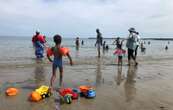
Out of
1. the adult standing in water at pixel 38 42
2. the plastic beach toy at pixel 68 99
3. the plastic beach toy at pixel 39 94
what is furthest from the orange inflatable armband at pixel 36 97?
the adult standing in water at pixel 38 42

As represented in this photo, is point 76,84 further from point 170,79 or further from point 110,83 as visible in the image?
point 170,79

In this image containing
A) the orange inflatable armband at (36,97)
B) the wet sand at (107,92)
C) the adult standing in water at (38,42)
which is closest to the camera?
the wet sand at (107,92)

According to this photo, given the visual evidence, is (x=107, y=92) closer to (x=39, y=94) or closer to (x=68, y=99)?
(x=68, y=99)

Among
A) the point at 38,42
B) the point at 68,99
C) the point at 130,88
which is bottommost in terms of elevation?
the point at 130,88

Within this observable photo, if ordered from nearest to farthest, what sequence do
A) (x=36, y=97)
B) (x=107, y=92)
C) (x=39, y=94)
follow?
1. (x=36, y=97)
2. (x=39, y=94)
3. (x=107, y=92)

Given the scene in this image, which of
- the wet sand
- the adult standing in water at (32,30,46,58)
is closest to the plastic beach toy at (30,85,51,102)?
the wet sand

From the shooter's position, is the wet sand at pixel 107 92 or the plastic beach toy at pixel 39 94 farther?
the plastic beach toy at pixel 39 94

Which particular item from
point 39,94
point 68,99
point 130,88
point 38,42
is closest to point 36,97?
point 39,94

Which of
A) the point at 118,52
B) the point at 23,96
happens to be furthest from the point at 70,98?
the point at 118,52

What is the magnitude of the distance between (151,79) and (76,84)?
310 cm

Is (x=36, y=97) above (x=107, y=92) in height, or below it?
above

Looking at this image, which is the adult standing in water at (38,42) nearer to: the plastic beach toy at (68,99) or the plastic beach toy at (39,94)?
the plastic beach toy at (39,94)

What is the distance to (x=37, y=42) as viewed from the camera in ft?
49.4

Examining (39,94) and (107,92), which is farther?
(107,92)
